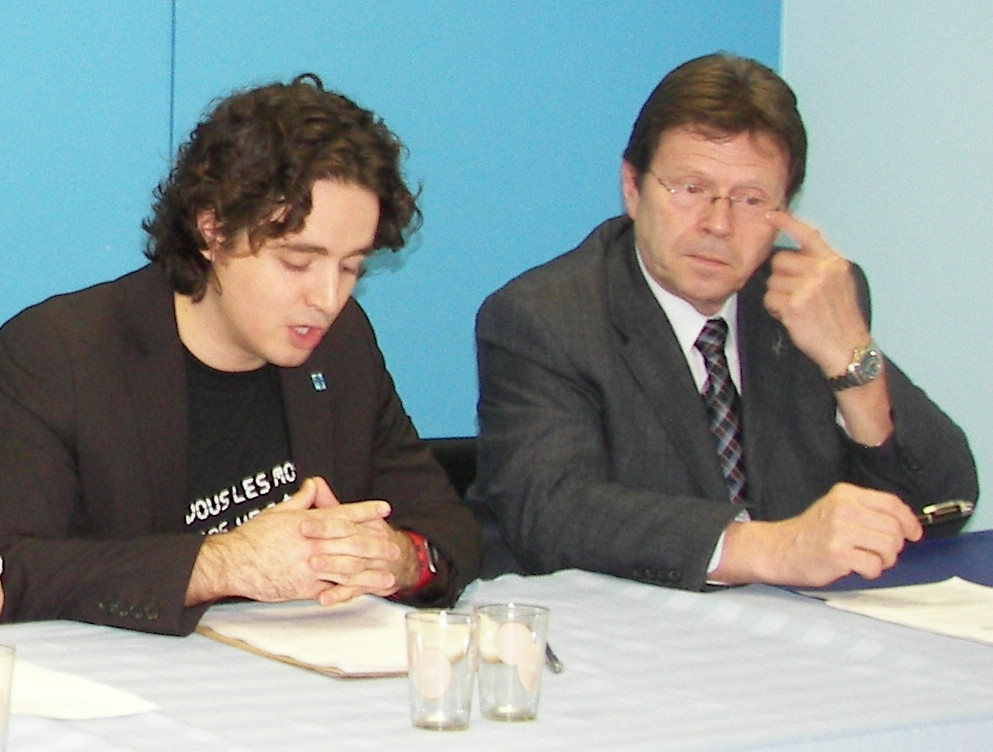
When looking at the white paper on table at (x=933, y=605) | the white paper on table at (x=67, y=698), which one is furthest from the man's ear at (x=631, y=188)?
the white paper on table at (x=67, y=698)

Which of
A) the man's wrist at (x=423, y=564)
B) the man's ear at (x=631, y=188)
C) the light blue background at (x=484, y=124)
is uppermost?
the light blue background at (x=484, y=124)

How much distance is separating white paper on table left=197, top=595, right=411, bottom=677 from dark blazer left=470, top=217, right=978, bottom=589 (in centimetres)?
38

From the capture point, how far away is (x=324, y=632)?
170 centimetres

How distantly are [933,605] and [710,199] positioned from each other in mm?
777

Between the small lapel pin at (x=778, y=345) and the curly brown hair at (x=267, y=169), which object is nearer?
the curly brown hair at (x=267, y=169)

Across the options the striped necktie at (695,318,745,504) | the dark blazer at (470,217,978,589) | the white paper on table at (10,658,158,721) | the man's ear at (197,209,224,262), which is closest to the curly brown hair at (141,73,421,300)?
the man's ear at (197,209,224,262)

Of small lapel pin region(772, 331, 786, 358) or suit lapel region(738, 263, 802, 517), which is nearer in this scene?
suit lapel region(738, 263, 802, 517)

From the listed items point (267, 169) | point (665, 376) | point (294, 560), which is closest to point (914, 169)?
point (665, 376)

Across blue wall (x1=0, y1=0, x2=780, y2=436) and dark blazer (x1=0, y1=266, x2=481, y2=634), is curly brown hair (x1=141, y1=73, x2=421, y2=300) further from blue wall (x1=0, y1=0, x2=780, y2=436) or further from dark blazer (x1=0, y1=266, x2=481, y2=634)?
blue wall (x1=0, y1=0, x2=780, y2=436)

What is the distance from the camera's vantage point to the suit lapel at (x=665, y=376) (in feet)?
7.76

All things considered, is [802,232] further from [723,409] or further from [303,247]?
[303,247]

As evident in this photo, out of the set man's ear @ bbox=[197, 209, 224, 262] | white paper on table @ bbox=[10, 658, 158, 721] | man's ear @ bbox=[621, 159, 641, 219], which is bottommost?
white paper on table @ bbox=[10, 658, 158, 721]

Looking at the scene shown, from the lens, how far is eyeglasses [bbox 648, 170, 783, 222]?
2469 mm

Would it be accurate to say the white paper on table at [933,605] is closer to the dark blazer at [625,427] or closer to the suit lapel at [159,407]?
the dark blazer at [625,427]
